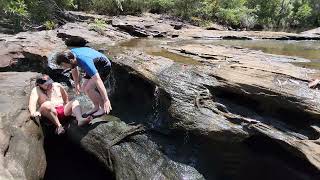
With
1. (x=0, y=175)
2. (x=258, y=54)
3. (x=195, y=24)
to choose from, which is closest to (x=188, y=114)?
(x=0, y=175)

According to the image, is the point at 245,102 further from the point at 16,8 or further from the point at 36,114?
the point at 16,8

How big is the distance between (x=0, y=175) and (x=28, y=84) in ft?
10.4

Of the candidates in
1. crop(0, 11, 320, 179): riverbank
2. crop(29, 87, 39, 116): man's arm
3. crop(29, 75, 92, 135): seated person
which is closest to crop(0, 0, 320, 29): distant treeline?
crop(0, 11, 320, 179): riverbank

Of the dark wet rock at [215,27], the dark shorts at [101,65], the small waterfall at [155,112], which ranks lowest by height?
the dark wet rock at [215,27]

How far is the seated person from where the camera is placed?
7141 millimetres

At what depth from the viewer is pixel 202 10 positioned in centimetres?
2058

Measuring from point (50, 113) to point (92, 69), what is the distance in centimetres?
114

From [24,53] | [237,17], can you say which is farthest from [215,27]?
[24,53]

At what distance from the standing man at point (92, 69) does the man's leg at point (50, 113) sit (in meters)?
0.53

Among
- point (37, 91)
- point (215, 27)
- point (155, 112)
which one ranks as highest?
point (37, 91)

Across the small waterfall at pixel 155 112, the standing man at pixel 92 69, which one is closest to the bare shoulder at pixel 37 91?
the standing man at pixel 92 69

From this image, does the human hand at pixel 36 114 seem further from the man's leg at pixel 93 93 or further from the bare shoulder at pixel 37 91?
the man's leg at pixel 93 93

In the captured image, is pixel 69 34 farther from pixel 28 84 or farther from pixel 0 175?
pixel 0 175

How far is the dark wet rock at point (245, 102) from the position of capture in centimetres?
660
